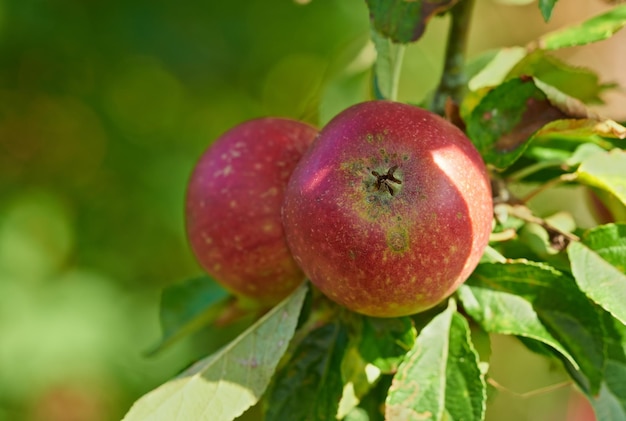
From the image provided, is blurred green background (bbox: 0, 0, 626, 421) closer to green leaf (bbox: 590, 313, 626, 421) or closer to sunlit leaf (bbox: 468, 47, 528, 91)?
sunlit leaf (bbox: 468, 47, 528, 91)

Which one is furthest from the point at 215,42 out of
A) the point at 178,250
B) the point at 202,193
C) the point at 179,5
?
the point at 202,193

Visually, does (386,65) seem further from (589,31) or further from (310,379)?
(310,379)

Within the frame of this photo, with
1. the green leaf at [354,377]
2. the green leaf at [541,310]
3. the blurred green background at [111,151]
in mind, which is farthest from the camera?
the blurred green background at [111,151]

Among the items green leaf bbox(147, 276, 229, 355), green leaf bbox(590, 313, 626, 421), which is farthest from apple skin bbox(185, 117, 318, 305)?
green leaf bbox(590, 313, 626, 421)

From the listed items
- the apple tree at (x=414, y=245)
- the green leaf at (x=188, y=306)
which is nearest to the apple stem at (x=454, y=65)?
the apple tree at (x=414, y=245)

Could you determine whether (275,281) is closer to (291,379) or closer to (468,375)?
(291,379)

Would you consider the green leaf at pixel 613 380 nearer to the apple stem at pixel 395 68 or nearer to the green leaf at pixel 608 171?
the green leaf at pixel 608 171

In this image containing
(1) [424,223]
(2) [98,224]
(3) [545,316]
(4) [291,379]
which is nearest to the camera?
(1) [424,223]
